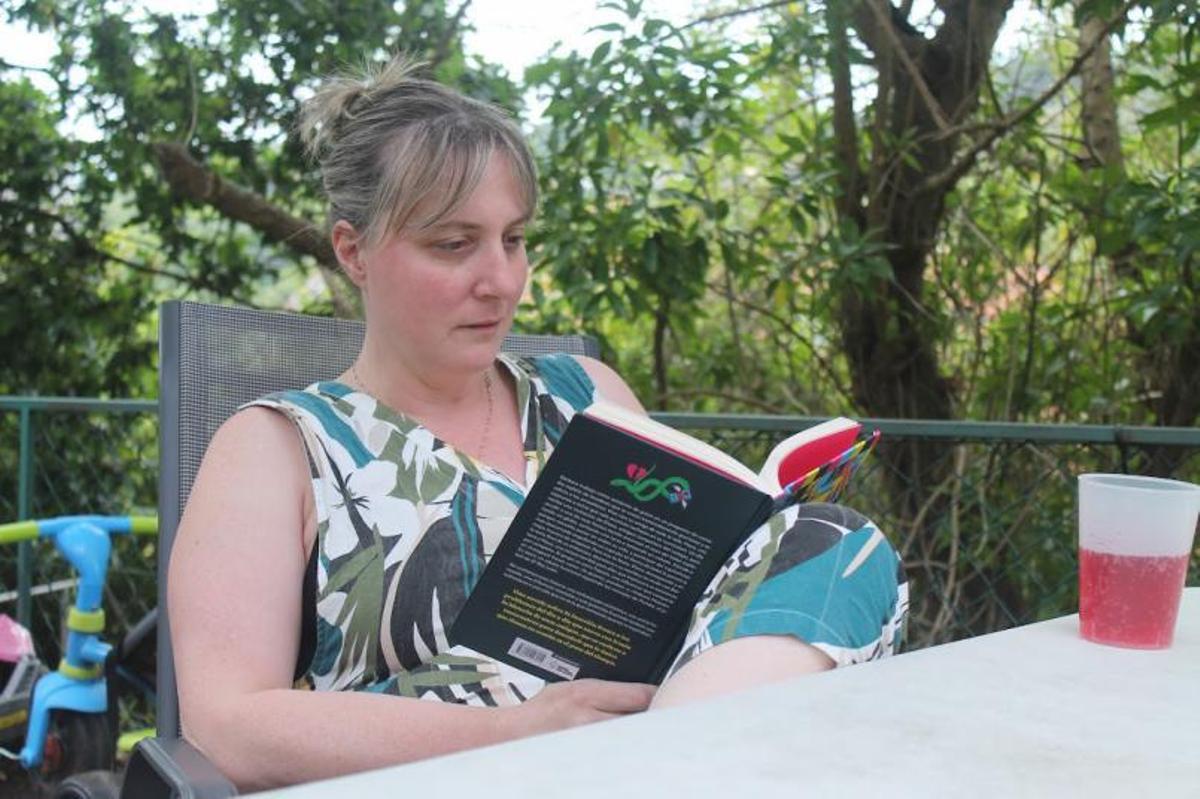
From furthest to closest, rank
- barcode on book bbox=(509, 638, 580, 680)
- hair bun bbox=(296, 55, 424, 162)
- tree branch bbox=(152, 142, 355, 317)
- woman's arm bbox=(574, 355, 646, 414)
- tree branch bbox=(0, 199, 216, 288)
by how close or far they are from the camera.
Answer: tree branch bbox=(0, 199, 216, 288), tree branch bbox=(152, 142, 355, 317), woman's arm bbox=(574, 355, 646, 414), hair bun bbox=(296, 55, 424, 162), barcode on book bbox=(509, 638, 580, 680)

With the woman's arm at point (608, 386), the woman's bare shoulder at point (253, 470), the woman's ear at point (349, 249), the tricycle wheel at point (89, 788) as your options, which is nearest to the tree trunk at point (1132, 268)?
the woman's arm at point (608, 386)

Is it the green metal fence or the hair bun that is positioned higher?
the hair bun

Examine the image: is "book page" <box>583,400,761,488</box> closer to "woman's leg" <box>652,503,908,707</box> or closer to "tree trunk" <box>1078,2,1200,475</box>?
"woman's leg" <box>652,503,908,707</box>

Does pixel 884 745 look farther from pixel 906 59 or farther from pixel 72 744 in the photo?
pixel 906 59

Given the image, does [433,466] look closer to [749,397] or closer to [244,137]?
[749,397]

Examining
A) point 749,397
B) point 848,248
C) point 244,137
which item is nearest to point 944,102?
point 848,248

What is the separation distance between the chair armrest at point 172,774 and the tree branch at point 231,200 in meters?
3.07

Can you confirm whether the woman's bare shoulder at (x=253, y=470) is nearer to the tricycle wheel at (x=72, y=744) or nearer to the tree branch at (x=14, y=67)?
the tricycle wheel at (x=72, y=744)

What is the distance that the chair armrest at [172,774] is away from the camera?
1.36 metres

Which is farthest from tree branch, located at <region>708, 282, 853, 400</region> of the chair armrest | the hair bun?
the chair armrest

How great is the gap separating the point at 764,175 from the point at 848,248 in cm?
38

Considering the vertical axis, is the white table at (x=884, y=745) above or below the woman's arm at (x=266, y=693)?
above

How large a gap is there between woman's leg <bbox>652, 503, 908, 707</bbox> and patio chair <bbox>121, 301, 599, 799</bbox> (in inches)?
32.4

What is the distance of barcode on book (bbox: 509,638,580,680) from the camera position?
1477 mm
